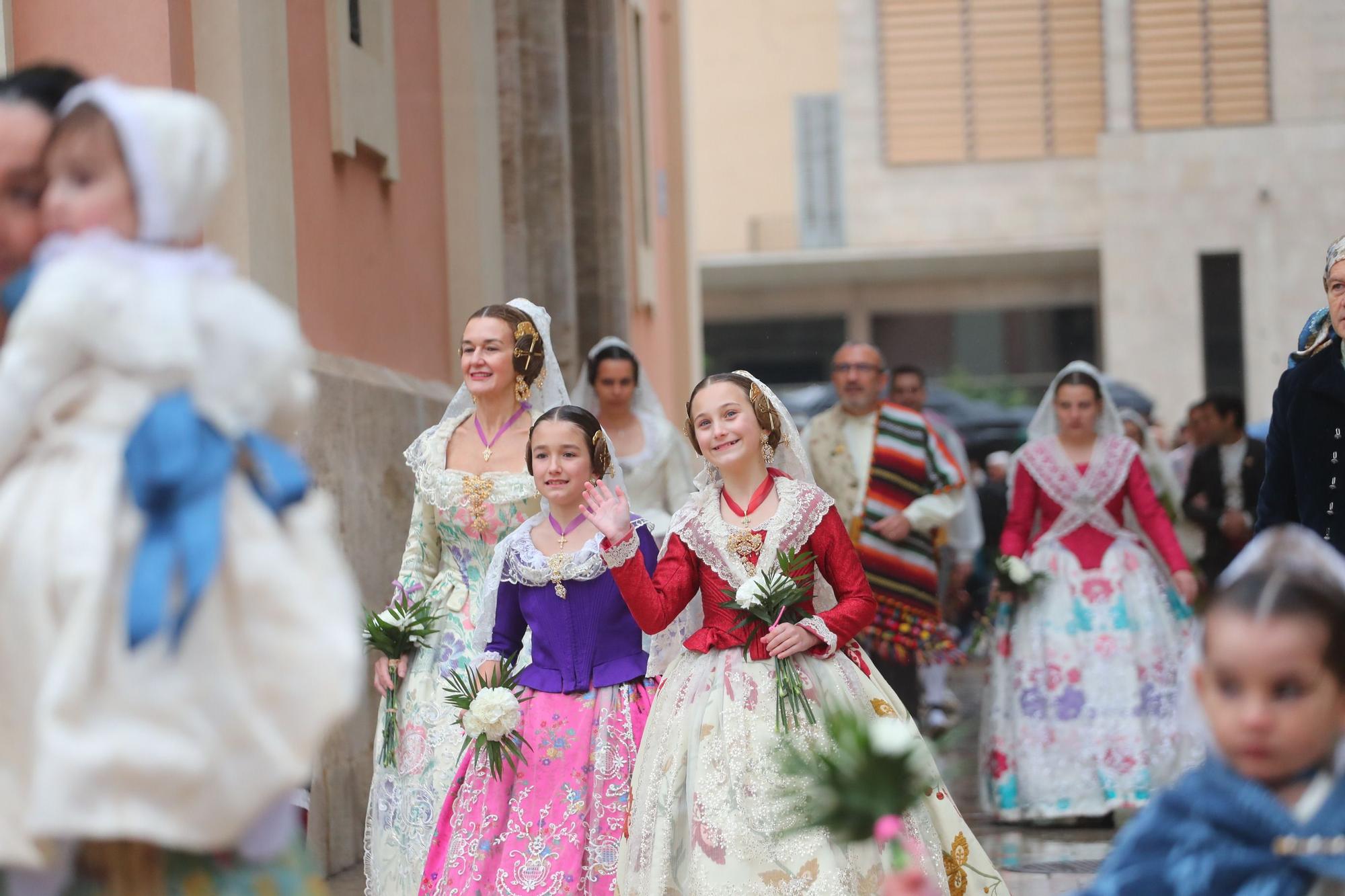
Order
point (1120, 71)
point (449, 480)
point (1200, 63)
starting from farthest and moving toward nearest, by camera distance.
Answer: point (1120, 71), point (1200, 63), point (449, 480)

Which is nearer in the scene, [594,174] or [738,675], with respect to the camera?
[738,675]

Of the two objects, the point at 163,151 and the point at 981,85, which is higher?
the point at 981,85

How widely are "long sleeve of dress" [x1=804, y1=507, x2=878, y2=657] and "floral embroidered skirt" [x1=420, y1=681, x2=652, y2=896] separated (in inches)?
29.4

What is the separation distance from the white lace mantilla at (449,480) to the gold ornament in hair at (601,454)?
→ 0.34 metres

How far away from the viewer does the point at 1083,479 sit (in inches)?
362

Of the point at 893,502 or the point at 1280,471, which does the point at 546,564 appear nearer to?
the point at 1280,471

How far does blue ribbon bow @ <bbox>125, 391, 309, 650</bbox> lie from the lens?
8.75 ft

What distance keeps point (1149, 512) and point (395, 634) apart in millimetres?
4293

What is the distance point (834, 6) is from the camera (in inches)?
1478

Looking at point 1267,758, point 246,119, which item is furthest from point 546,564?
point 1267,758

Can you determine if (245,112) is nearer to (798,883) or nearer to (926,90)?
(798,883)

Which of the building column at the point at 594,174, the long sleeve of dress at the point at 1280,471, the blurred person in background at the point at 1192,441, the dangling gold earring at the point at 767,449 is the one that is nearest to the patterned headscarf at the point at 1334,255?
the long sleeve of dress at the point at 1280,471

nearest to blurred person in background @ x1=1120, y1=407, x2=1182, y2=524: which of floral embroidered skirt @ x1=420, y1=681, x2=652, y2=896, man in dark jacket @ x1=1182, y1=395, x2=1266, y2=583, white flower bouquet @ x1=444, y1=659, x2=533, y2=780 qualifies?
man in dark jacket @ x1=1182, y1=395, x2=1266, y2=583

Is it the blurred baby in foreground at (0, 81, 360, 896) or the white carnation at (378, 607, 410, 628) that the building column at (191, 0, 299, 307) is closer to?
the white carnation at (378, 607, 410, 628)
